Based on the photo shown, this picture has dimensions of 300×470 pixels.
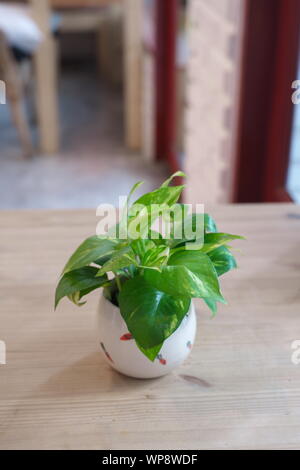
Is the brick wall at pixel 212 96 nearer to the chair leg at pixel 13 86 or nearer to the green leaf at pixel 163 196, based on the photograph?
the chair leg at pixel 13 86

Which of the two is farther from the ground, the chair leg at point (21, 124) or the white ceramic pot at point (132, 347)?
the white ceramic pot at point (132, 347)

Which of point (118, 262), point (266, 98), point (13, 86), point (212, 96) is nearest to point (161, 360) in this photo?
point (118, 262)

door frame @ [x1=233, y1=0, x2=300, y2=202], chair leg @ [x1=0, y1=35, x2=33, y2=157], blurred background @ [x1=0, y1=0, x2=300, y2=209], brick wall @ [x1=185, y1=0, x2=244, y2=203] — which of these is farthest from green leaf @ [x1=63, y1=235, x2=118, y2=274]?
chair leg @ [x1=0, y1=35, x2=33, y2=157]

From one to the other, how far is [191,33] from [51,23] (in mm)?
1256

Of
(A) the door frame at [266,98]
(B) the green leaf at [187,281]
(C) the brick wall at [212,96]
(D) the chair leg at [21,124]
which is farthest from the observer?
(D) the chair leg at [21,124]

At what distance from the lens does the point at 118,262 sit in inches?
23.2

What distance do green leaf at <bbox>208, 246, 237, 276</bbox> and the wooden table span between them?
12 centimetres

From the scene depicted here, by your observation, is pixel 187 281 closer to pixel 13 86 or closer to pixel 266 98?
pixel 266 98

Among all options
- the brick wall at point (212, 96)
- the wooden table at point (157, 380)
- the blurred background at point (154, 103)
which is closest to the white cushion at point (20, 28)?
the blurred background at point (154, 103)

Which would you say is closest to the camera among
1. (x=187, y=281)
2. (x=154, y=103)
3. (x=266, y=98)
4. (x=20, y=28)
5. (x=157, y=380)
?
(x=187, y=281)

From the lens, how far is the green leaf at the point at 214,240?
661mm

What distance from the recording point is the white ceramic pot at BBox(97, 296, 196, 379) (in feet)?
2.15

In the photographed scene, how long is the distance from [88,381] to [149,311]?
0.15 m

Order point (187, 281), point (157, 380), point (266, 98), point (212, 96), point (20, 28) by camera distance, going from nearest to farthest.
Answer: point (187, 281), point (157, 380), point (266, 98), point (212, 96), point (20, 28)
